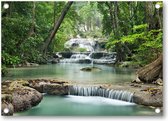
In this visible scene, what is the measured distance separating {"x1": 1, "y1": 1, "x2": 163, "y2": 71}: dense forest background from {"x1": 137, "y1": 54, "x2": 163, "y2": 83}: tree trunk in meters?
0.07

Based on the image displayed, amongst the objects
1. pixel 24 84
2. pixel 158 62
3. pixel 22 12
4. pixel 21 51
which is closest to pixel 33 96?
pixel 24 84

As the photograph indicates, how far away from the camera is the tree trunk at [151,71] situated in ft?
15.2

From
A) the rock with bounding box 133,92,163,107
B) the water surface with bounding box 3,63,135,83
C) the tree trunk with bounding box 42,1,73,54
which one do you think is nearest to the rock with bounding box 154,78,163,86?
→ the rock with bounding box 133,92,163,107

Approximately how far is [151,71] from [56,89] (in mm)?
1004

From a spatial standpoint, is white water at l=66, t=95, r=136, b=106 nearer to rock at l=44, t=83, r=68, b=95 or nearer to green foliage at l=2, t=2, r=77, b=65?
rock at l=44, t=83, r=68, b=95

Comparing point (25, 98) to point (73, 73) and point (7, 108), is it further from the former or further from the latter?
point (73, 73)

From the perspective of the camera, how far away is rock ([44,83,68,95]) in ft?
15.4

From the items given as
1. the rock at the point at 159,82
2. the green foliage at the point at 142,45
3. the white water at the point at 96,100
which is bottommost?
the white water at the point at 96,100

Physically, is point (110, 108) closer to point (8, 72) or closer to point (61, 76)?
point (61, 76)

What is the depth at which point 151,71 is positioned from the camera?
4.82 meters

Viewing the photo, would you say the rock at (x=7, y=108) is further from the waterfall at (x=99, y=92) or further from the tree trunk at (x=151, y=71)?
the tree trunk at (x=151, y=71)

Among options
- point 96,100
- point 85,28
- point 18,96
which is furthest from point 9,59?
point 96,100

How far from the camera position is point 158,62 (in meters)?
4.63

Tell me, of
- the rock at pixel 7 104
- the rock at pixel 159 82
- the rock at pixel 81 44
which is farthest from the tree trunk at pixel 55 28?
the rock at pixel 159 82
